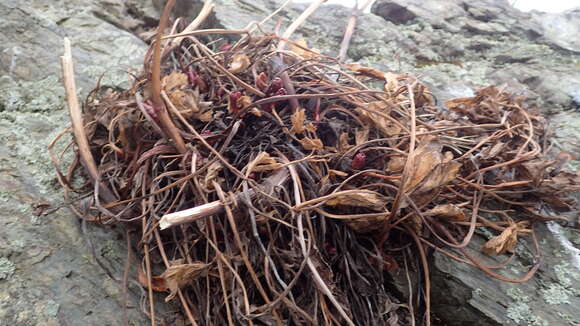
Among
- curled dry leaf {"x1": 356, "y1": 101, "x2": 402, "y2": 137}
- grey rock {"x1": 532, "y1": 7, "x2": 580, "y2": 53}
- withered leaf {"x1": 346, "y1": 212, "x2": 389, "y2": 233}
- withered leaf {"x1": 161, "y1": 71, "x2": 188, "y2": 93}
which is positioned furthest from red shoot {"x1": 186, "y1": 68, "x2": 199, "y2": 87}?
grey rock {"x1": 532, "y1": 7, "x2": 580, "y2": 53}

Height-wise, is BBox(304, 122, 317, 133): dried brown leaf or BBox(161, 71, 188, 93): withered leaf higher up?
BBox(161, 71, 188, 93): withered leaf

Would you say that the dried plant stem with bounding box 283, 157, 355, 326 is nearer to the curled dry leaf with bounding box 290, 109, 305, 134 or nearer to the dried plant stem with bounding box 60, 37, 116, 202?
the curled dry leaf with bounding box 290, 109, 305, 134

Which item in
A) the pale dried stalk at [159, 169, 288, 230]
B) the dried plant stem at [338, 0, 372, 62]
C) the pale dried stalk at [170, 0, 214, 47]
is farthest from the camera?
the dried plant stem at [338, 0, 372, 62]

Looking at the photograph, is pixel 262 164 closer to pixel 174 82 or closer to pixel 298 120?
pixel 298 120

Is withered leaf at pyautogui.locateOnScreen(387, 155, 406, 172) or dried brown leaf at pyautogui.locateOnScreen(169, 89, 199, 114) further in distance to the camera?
dried brown leaf at pyautogui.locateOnScreen(169, 89, 199, 114)

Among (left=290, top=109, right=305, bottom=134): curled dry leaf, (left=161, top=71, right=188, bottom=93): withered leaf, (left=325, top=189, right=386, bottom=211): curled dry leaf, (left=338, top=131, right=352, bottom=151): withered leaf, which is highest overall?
(left=161, top=71, right=188, bottom=93): withered leaf

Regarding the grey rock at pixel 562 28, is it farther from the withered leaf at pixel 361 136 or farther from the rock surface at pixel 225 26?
the withered leaf at pixel 361 136

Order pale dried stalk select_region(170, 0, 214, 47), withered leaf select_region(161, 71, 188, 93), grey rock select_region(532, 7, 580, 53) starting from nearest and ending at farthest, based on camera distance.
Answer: withered leaf select_region(161, 71, 188, 93), pale dried stalk select_region(170, 0, 214, 47), grey rock select_region(532, 7, 580, 53)
